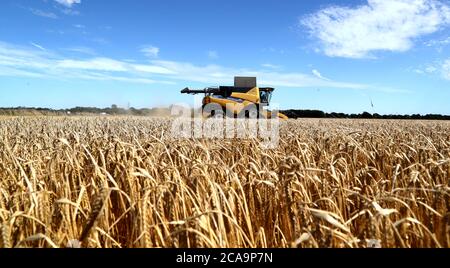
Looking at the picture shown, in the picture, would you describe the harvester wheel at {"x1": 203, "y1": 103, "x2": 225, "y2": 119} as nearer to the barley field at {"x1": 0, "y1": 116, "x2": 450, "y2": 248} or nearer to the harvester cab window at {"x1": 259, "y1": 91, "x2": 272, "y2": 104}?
the harvester cab window at {"x1": 259, "y1": 91, "x2": 272, "y2": 104}

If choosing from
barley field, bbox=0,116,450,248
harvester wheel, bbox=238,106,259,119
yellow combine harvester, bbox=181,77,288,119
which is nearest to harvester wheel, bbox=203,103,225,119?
yellow combine harvester, bbox=181,77,288,119

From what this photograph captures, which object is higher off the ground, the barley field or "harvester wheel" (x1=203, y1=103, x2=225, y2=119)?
"harvester wheel" (x1=203, y1=103, x2=225, y2=119)

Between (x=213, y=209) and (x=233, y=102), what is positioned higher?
(x=233, y=102)

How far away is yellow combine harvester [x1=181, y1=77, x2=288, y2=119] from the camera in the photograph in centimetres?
1934

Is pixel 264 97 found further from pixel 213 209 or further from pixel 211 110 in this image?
pixel 213 209

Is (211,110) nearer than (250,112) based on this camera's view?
No

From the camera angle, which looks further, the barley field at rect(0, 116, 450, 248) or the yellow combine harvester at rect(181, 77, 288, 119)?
the yellow combine harvester at rect(181, 77, 288, 119)

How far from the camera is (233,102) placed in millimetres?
19469

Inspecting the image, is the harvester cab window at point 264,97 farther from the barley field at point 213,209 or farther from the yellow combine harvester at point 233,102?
the barley field at point 213,209

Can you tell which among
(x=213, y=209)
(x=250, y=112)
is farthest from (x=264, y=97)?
(x=213, y=209)

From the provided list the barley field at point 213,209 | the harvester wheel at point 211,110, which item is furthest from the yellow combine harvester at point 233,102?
the barley field at point 213,209
